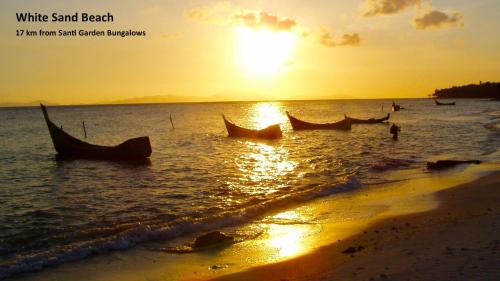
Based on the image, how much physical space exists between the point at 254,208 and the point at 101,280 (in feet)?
20.4

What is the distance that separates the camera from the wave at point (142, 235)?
895 centimetres

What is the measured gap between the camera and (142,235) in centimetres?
1077

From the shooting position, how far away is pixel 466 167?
65.3ft

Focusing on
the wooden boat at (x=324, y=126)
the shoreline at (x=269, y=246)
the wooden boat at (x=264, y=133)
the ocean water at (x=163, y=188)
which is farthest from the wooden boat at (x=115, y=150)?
the wooden boat at (x=324, y=126)

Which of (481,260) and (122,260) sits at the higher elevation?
(481,260)

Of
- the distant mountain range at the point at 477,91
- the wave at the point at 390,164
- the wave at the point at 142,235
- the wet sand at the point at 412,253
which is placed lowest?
the wave at the point at 390,164

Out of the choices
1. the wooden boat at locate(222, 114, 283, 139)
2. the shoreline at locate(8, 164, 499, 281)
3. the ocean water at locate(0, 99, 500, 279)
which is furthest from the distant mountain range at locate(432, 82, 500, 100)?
the shoreline at locate(8, 164, 499, 281)

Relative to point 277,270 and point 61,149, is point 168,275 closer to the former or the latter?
point 277,270

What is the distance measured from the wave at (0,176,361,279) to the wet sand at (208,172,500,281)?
3.64m

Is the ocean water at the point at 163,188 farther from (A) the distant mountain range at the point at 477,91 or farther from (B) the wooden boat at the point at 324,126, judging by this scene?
(A) the distant mountain range at the point at 477,91

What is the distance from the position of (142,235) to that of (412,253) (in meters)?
6.27

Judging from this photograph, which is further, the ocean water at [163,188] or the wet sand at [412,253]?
the ocean water at [163,188]

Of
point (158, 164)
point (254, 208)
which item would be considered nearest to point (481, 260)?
point (254, 208)

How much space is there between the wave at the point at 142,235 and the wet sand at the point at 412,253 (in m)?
3.64
